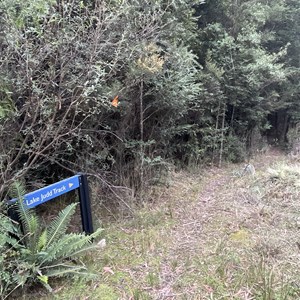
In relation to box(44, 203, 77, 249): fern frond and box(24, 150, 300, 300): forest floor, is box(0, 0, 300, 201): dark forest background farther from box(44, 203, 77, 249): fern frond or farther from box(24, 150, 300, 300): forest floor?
box(24, 150, 300, 300): forest floor

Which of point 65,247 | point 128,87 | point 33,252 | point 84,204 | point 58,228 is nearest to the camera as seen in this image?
point 33,252

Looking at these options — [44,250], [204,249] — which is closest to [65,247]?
[44,250]

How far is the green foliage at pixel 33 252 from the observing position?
2426 millimetres

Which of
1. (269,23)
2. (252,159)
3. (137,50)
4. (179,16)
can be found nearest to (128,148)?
(137,50)

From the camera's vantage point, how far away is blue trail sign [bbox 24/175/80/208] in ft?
8.99

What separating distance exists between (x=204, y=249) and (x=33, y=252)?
1.81 meters

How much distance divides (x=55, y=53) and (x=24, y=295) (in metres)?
2.20

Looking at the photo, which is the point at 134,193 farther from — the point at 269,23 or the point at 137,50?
the point at 269,23

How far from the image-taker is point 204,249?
3.37m

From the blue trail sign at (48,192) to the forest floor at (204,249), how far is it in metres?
0.78

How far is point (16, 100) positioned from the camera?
2994 mm

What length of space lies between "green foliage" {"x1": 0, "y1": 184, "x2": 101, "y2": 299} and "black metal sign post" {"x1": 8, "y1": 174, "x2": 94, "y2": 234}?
8 cm

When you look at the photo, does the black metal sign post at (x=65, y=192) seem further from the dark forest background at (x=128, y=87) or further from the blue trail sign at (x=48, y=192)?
the dark forest background at (x=128, y=87)

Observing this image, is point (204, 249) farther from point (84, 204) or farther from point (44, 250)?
point (44, 250)
